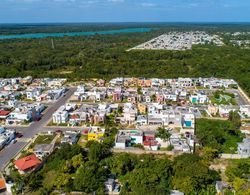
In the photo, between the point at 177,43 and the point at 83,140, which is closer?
the point at 83,140

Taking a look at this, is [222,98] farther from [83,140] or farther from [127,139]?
[83,140]

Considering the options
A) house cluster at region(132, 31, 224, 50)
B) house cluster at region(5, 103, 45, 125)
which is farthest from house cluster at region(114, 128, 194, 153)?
house cluster at region(132, 31, 224, 50)

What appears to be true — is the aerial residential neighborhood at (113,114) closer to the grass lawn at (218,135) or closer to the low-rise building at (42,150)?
the low-rise building at (42,150)

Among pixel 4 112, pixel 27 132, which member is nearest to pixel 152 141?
pixel 27 132

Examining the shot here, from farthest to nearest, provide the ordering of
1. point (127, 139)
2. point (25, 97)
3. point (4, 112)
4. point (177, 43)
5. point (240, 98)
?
point (177, 43)
point (25, 97)
point (240, 98)
point (4, 112)
point (127, 139)

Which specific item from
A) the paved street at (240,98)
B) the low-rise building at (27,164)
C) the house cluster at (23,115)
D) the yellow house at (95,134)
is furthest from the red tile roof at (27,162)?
the paved street at (240,98)

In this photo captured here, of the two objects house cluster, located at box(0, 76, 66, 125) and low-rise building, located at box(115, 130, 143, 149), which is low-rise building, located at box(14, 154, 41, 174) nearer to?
low-rise building, located at box(115, 130, 143, 149)
